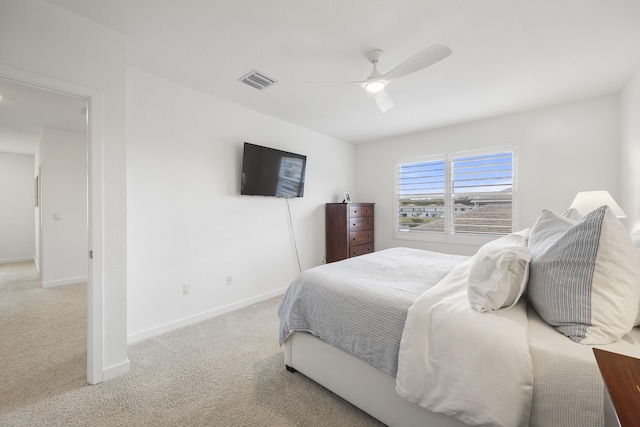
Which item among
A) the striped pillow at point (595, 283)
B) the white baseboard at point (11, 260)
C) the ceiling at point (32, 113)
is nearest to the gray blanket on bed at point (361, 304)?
the striped pillow at point (595, 283)

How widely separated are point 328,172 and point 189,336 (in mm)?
3210

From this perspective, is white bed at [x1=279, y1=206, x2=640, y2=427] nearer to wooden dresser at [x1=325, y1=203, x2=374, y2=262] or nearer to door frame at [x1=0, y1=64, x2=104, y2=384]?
door frame at [x1=0, y1=64, x2=104, y2=384]

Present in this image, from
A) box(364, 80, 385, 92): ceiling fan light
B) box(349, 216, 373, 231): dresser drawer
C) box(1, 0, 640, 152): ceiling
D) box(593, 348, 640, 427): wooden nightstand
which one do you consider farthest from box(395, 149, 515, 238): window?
box(593, 348, 640, 427): wooden nightstand

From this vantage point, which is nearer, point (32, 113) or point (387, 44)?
point (387, 44)

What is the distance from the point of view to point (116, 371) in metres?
1.97

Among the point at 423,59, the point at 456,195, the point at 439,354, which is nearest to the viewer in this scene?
the point at 439,354

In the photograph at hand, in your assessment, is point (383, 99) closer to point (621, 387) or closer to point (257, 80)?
point (257, 80)

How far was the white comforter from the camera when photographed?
39.8 inches

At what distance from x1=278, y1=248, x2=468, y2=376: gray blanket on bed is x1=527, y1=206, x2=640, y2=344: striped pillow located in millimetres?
622

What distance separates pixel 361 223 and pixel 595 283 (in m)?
3.62

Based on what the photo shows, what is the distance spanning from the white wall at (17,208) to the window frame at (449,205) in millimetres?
8020

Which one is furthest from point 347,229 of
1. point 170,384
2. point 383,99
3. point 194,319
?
point 170,384

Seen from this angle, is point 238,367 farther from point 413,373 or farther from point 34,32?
point 34,32

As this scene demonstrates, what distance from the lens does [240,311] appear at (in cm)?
326
